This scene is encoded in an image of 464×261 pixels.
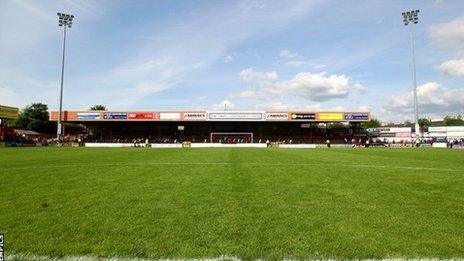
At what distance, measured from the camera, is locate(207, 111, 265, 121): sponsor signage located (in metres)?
74.1

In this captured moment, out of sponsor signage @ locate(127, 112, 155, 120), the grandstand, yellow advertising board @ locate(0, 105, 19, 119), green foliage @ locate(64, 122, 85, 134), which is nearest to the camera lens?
yellow advertising board @ locate(0, 105, 19, 119)

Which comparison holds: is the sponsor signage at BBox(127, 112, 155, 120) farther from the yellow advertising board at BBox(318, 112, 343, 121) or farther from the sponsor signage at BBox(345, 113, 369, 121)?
the sponsor signage at BBox(345, 113, 369, 121)

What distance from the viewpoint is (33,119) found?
359 feet

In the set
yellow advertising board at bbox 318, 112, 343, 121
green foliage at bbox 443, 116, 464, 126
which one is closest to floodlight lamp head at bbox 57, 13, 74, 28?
yellow advertising board at bbox 318, 112, 343, 121

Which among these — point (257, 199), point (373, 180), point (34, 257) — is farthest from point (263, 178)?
point (34, 257)

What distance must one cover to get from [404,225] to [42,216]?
6201 mm

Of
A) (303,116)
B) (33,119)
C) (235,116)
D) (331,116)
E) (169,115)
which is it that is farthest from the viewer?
(33,119)

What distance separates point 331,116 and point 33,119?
81.4m

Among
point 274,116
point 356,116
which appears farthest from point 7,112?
point 356,116

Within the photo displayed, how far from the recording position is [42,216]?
707 cm

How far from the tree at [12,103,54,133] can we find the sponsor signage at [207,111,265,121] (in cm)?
6078

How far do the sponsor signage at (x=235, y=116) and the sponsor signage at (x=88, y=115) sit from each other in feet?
68.8

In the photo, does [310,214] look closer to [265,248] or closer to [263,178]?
[265,248]

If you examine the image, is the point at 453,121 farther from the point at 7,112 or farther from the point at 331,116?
the point at 7,112
